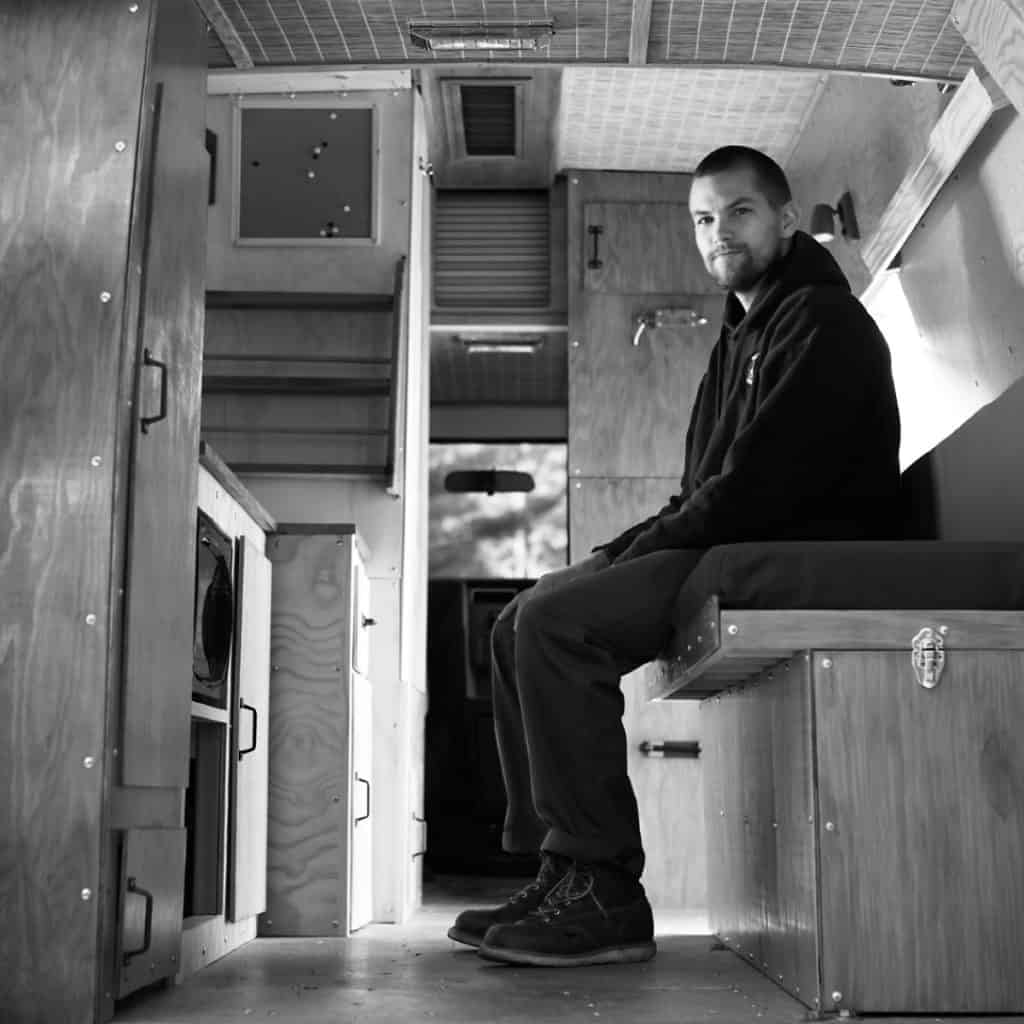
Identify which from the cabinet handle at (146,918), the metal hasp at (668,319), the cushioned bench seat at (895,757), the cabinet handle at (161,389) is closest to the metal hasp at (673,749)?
the metal hasp at (668,319)

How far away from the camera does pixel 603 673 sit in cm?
267

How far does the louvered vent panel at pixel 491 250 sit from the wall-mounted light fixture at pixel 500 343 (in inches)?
9.5

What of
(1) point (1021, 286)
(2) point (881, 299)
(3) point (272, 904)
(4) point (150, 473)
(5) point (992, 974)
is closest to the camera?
(5) point (992, 974)

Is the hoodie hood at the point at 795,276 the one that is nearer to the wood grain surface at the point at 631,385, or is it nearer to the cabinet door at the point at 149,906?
the cabinet door at the point at 149,906

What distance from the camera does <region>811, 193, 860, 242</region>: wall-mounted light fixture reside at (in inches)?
187

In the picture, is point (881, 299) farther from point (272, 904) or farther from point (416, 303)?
point (272, 904)

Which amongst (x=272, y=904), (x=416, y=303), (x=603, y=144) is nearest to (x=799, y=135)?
(x=603, y=144)

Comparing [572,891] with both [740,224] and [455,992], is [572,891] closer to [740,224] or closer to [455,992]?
[455,992]

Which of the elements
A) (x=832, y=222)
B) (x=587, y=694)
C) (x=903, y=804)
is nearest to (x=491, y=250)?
(x=832, y=222)

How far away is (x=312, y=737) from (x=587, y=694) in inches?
56.5

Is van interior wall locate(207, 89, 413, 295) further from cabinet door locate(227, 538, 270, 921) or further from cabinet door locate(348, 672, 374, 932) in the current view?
cabinet door locate(227, 538, 270, 921)

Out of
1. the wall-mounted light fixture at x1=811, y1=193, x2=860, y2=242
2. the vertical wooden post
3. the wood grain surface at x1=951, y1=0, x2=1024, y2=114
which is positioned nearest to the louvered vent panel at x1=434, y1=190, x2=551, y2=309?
the wall-mounted light fixture at x1=811, y1=193, x2=860, y2=242

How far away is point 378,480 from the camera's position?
5.09 m

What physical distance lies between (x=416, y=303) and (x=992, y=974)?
380 centimetres
